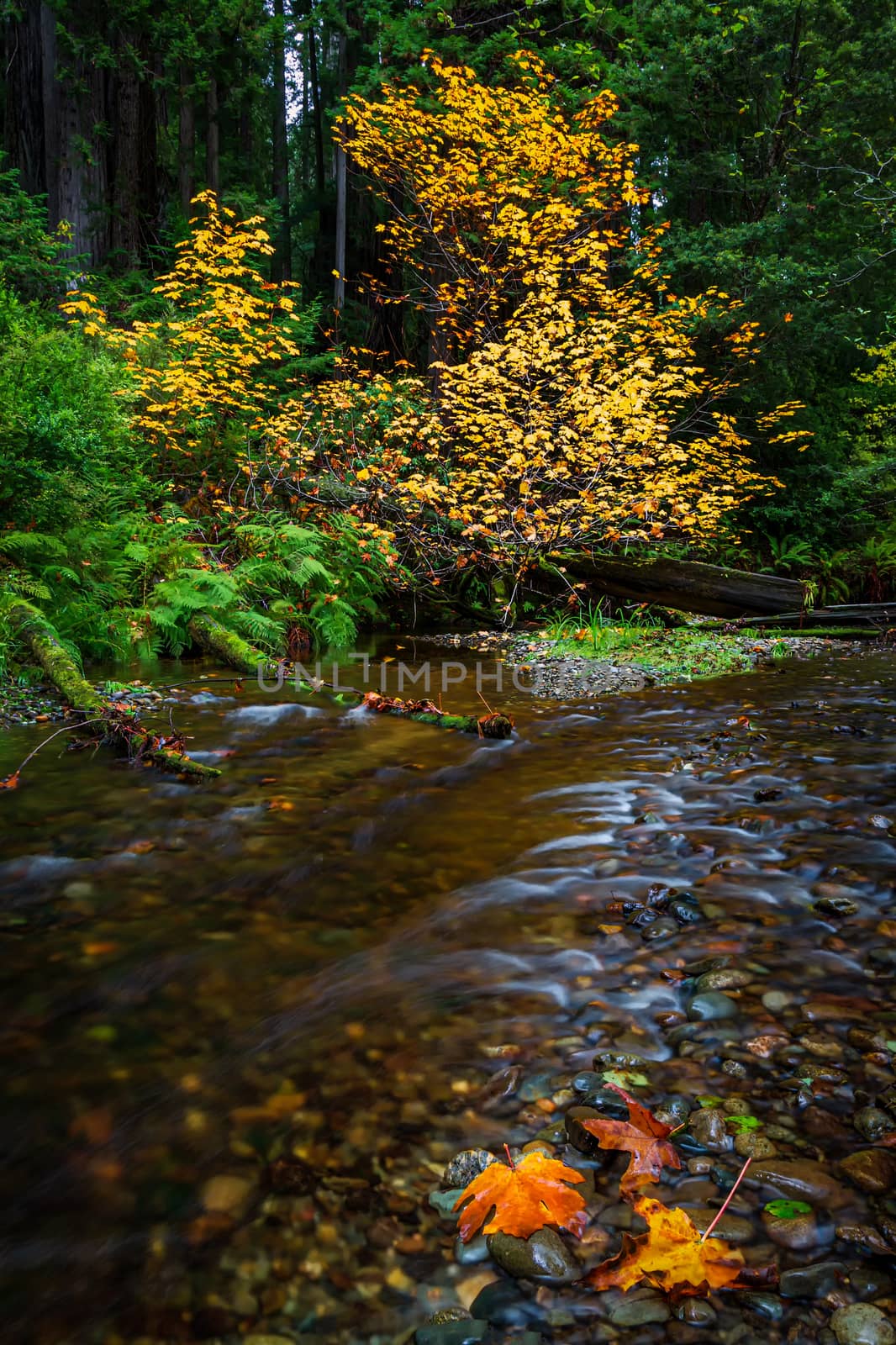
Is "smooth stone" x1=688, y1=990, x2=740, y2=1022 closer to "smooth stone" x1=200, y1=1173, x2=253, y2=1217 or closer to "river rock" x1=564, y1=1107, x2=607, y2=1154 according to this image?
"river rock" x1=564, y1=1107, x2=607, y2=1154

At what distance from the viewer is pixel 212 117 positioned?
19094 millimetres

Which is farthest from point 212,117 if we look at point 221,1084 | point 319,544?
point 221,1084

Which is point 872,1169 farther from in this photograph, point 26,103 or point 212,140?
point 212,140

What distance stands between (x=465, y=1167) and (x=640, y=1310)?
456mm

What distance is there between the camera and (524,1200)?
5.18 feet

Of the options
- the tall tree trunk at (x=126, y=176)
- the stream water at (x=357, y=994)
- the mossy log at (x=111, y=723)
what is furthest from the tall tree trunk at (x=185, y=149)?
the stream water at (x=357, y=994)

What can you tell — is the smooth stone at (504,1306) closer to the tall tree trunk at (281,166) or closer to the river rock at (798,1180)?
the river rock at (798,1180)

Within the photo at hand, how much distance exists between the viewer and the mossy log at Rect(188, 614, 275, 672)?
24.3 ft

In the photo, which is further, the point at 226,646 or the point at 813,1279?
the point at 226,646

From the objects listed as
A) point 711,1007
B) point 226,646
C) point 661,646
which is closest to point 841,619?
point 661,646

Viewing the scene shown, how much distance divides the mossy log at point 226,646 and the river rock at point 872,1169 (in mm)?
6228

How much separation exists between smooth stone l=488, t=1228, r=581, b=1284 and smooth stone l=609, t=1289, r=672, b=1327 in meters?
0.09

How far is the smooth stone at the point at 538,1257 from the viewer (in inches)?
56.7

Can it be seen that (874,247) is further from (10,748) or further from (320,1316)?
(320,1316)
